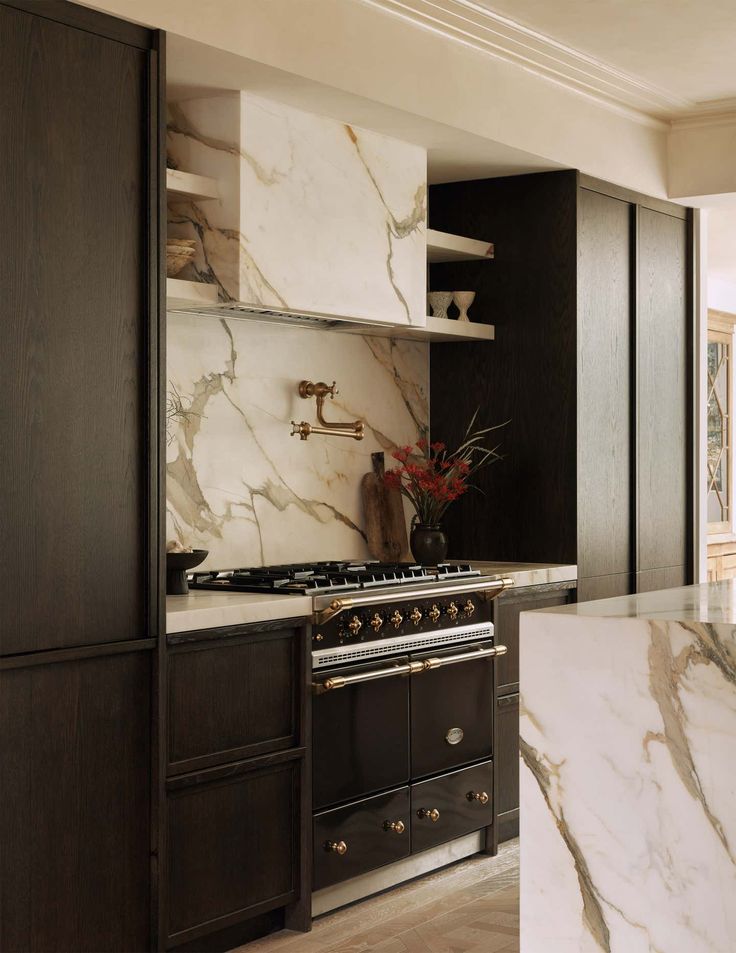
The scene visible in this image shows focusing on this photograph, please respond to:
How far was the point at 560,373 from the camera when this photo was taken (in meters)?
4.73

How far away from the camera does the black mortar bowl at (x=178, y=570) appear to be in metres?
3.42

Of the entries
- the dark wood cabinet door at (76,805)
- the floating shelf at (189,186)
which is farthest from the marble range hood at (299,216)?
the dark wood cabinet door at (76,805)

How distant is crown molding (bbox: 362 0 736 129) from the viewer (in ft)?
12.6

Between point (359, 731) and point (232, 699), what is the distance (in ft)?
1.81

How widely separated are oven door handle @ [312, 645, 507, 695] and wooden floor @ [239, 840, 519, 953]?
0.68m

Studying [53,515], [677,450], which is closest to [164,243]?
[53,515]

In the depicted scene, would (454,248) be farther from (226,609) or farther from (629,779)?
(629,779)

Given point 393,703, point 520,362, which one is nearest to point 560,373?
point 520,362

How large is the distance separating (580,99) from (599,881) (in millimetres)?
3409

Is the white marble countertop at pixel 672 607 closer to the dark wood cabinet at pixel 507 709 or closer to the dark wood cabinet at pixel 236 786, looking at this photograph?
the dark wood cabinet at pixel 236 786

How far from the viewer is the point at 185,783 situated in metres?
3.12

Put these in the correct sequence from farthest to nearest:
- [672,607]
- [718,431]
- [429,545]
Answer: [718,431]
[429,545]
[672,607]

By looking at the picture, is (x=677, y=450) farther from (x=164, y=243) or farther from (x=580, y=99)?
(x=164, y=243)

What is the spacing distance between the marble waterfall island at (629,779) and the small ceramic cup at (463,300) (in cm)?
264
